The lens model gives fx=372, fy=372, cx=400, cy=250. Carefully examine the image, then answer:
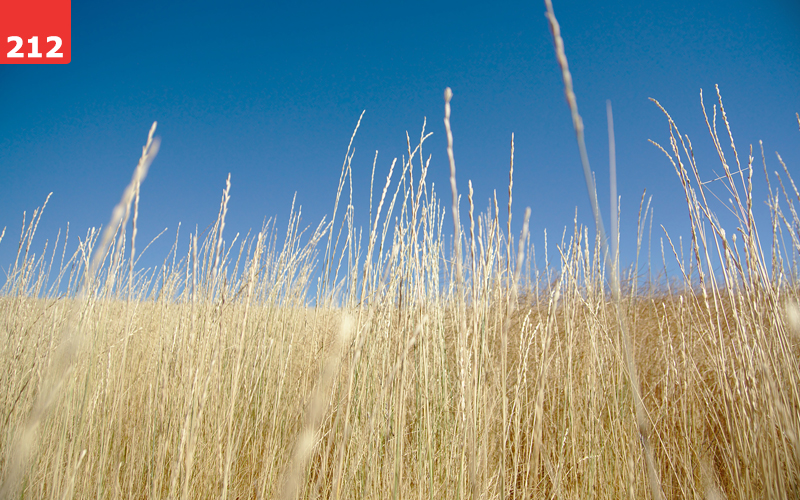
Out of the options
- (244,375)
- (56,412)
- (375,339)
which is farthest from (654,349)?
(56,412)

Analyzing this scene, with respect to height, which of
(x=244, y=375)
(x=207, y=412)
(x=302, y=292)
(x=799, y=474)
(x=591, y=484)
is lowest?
(x=591, y=484)

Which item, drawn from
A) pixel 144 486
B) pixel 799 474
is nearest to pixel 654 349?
pixel 799 474

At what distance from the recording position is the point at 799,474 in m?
0.91

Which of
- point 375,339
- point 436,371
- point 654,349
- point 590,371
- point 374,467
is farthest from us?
point 654,349

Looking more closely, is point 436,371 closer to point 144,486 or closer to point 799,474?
point 799,474

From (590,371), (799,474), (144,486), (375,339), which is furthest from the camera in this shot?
(590,371)

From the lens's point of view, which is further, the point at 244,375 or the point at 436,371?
the point at 244,375

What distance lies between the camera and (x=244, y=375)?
1.71 meters

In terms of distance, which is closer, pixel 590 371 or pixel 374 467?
pixel 374 467

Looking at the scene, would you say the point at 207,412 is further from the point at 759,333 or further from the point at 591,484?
the point at 759,333

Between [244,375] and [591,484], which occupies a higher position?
[244,375]

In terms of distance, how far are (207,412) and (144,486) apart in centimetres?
31

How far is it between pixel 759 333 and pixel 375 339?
3.58 ft

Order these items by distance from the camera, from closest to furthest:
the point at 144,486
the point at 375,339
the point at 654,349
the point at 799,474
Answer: the point at 799,474, the point at 375,339, the point at 144,486, the point at 654,349
